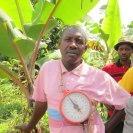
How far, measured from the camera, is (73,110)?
1.56m

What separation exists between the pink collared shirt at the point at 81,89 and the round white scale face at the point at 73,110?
0.03 m

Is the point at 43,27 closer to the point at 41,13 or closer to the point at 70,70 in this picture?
the point at 41,13

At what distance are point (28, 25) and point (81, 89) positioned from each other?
4.04 feet

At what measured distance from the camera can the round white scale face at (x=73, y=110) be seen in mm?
1530

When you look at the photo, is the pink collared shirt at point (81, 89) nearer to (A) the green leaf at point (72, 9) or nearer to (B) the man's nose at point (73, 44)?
(B) the man's nose at point (73, 44)

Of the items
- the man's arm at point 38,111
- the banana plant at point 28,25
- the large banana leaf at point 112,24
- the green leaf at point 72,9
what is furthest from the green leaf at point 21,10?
the man's arm at point 38,111

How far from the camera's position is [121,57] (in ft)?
8.64

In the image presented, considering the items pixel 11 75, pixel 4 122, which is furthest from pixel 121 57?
pixel 4 122

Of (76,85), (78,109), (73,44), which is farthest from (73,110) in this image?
(73,44)

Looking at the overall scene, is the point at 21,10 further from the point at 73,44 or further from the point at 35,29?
the point at 73,44

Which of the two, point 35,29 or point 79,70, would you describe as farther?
point 35,29

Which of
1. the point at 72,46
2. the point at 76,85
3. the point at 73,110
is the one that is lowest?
the point at 73,110

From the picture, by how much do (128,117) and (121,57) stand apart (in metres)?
1.22

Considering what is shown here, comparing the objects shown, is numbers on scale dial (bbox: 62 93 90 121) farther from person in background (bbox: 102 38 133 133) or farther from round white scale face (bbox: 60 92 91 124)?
person in background (bbox: 102 38 133 133)
